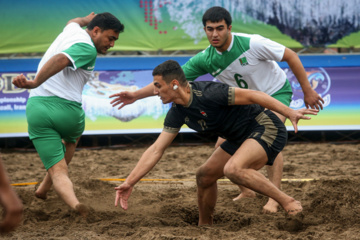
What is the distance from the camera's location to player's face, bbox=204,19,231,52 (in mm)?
5199

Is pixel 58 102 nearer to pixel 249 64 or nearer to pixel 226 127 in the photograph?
pixel 226 127

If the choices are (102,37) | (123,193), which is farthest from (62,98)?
(123,193)

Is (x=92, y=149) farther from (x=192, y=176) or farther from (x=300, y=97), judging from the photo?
(x=300, y=97)

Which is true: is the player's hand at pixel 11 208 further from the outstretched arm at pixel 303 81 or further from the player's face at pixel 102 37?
the outstretched arm at pixel 303 81

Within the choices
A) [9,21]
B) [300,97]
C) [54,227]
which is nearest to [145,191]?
[54,227]

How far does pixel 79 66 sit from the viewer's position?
491 centimetres

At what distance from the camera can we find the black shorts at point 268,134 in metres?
4.46

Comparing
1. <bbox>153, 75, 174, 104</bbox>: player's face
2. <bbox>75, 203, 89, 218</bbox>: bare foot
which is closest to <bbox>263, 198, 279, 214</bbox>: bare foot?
<bbox>153, 75, 174, 104</bbox>: player's face

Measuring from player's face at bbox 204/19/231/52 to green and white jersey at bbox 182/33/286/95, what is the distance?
7 cm

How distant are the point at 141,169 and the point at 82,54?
127cm

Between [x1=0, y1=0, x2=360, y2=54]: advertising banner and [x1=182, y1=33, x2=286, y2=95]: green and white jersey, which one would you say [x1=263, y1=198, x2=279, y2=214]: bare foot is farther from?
[x1=0, y1=0, x2=360, y2=54]: advertising banner

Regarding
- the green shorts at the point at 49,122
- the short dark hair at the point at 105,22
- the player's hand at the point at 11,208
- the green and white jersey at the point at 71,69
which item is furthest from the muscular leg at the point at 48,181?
the player's hand at the point at 11,208

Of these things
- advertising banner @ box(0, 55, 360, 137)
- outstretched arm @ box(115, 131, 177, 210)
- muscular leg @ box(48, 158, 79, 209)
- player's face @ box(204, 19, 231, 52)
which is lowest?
advertising banner @ box(0, 55, 360, 137)

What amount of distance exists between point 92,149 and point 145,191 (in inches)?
134
